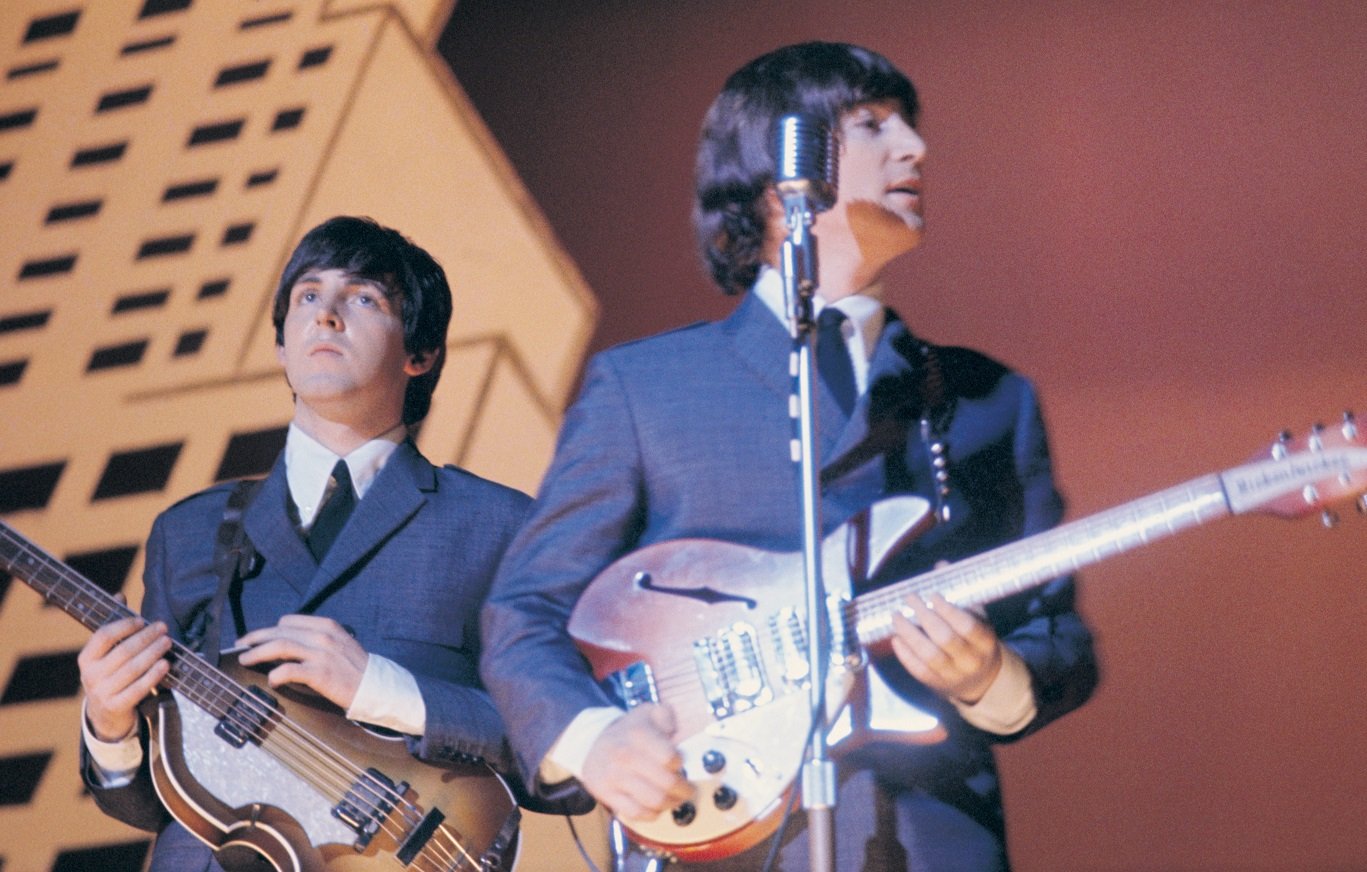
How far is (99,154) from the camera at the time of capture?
373cm

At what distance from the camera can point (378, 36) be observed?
3.70 meters

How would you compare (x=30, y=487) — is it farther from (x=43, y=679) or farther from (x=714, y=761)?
(x=714, y=761)

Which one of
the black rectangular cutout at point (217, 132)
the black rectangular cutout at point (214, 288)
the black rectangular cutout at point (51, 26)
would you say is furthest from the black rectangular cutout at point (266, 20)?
the black rectangular cutout at point (214, 288)

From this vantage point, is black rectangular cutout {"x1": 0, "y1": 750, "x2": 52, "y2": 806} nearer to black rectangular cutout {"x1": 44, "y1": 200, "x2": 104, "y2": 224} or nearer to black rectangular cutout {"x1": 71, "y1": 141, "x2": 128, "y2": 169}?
black rectangular cutout {"x1": 44, "y1": 200, "x2": 104, "y2": 224}

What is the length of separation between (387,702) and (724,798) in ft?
2.17

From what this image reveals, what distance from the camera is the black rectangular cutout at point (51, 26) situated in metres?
3.93

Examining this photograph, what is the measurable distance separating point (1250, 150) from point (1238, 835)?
4.40 ft

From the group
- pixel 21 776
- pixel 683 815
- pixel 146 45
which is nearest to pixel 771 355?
pixel 683 815

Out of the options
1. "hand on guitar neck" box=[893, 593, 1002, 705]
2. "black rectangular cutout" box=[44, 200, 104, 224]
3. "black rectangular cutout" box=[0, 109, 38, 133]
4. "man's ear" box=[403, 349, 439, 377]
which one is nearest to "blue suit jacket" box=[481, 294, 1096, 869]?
"hand on guitar neck" box=[893, 593, 1002, 705]

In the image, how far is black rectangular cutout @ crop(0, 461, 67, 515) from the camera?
3490 millimetres

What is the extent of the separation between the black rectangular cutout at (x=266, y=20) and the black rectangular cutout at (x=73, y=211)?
0.58 m

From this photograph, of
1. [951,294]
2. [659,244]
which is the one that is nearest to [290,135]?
[659,244]

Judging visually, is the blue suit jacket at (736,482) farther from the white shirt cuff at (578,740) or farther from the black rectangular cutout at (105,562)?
the black rectangular cutout at (105,562)

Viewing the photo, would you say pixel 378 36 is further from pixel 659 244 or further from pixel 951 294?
pixel 951 294
